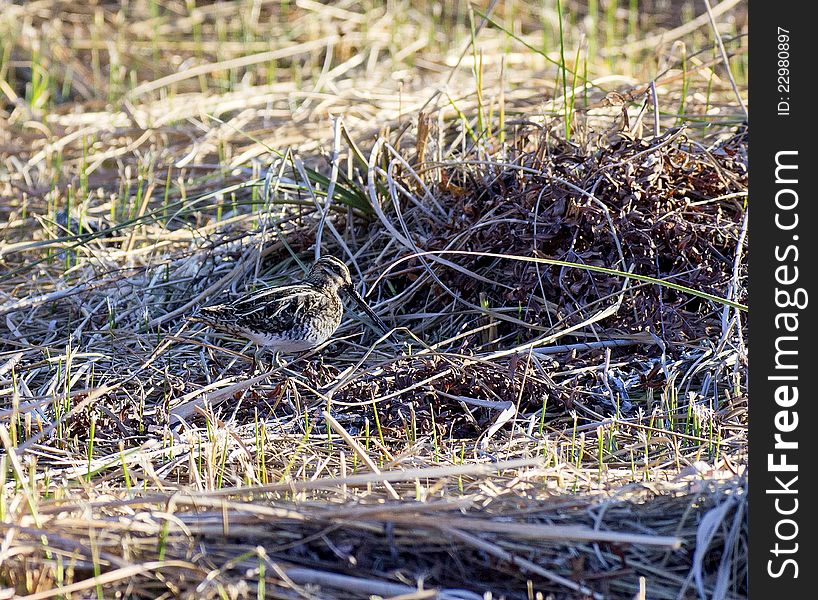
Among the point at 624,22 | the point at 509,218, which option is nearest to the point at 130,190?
the point at 509,218

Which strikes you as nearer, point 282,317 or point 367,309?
point 282,317

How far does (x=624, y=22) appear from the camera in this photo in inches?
369

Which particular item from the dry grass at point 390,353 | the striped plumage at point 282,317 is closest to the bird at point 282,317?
the striped plumage at point 282,317

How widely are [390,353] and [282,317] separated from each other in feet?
1.82

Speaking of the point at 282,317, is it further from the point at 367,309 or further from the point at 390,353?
the point at 390,353

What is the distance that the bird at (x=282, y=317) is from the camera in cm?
407

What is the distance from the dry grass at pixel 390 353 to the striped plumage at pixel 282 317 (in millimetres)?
130

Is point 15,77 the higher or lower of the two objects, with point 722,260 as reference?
higher

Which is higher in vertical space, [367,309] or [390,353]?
[367,309]

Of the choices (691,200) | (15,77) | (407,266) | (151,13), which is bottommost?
(407,266)

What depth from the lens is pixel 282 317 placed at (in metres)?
4.07

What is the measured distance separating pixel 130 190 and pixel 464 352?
2.94 meters

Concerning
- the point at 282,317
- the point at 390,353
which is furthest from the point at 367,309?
the point at 282,317

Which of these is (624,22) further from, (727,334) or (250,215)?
(727,334)
